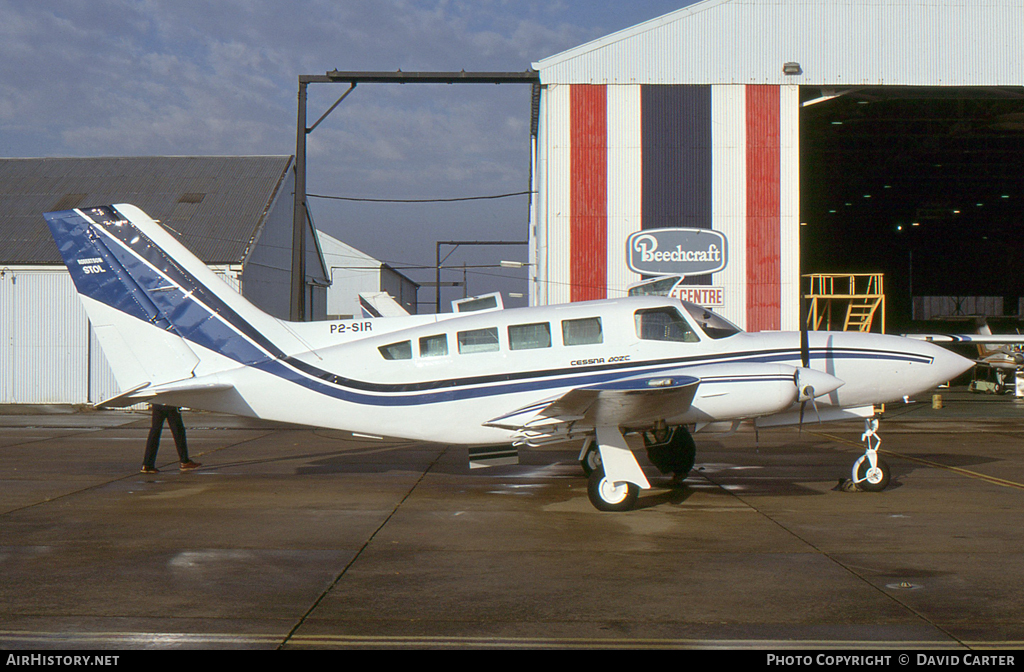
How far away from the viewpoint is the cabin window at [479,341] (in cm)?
1090

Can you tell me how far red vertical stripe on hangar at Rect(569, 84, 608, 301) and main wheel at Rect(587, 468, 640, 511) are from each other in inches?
511

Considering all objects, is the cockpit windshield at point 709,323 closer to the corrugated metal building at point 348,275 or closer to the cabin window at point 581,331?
the cabin window at point 581,331

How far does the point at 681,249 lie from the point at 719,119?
3747mm

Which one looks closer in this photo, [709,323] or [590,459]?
[709,323]

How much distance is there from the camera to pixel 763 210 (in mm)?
22703

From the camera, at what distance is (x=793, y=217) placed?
22.7 meters

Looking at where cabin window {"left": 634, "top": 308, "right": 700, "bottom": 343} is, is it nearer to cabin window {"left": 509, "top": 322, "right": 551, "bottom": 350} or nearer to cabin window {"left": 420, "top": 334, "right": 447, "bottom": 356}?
cabin window {"left": 509, "top": 322, "right": 551, "bottom": 350}

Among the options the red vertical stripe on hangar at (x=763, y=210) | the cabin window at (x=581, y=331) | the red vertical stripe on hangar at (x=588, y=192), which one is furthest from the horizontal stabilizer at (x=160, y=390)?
the red vertical stripe on hangar at (x=763, y=210)

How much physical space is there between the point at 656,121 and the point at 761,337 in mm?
12926

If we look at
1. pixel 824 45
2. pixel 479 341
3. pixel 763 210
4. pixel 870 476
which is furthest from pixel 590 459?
pixel 824 45

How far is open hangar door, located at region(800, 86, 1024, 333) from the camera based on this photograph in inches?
1019

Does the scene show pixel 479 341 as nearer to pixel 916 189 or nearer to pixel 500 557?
pixel 500 557

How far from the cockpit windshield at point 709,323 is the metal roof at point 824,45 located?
13.2 meters

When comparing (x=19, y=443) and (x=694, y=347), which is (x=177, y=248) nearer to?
(x=694, y=347)
